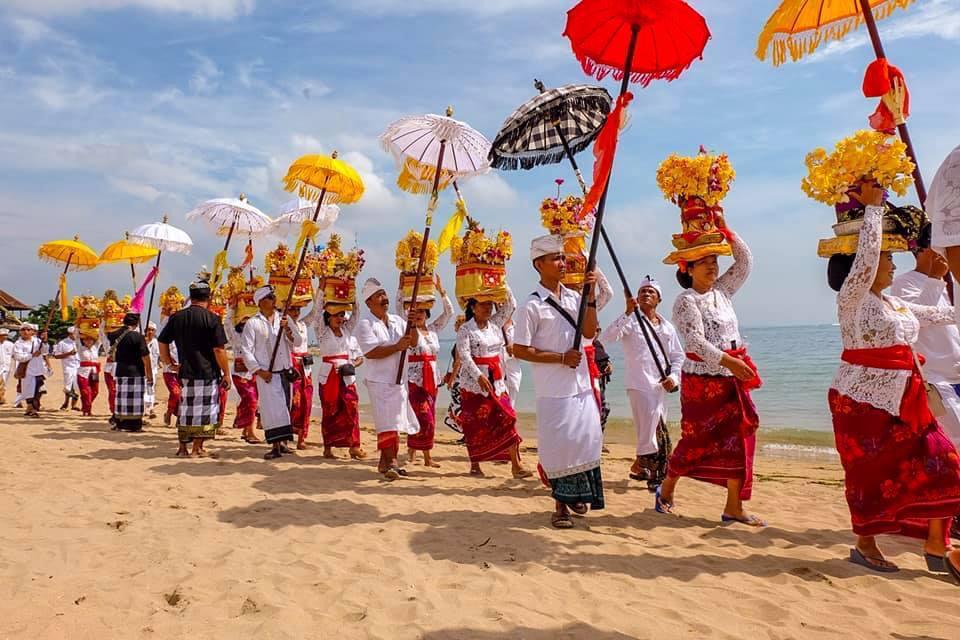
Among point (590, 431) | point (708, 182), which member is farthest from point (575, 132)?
point (590, 431)

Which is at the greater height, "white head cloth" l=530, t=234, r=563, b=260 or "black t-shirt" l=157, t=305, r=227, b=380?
"white head cloth" l=530, t=234, r=563, b=260

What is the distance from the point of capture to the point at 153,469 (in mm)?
7520

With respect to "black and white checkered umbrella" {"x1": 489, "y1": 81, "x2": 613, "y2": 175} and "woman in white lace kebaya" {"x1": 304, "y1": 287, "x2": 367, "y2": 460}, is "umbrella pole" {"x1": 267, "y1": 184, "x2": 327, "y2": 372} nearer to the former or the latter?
"woman in white lace kebaya" {"x1": 304, "y1": 287, "x2": 367, "y2": 460}

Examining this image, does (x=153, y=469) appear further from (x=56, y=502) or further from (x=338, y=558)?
(x=338, y=558)

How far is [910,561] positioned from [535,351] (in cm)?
281

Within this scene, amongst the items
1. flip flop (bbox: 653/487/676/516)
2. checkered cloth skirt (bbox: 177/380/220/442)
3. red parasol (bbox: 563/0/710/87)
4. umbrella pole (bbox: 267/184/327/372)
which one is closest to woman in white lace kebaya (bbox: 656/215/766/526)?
flip flop (bbox: 653/487/676/516)

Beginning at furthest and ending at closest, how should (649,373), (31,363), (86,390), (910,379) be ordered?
(31,363), (86,390), (649,373), (910,379)

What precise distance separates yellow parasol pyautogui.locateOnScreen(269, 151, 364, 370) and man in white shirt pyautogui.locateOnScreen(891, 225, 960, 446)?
21.5 feet

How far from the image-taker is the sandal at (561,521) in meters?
4.99

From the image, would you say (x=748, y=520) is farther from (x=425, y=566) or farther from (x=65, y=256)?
(x=65, y=256)

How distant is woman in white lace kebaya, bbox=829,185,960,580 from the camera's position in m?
3.72

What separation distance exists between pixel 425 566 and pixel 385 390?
10.5 feet

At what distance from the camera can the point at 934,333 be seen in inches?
184

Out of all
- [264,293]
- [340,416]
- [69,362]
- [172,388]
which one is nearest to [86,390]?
[69,362]
